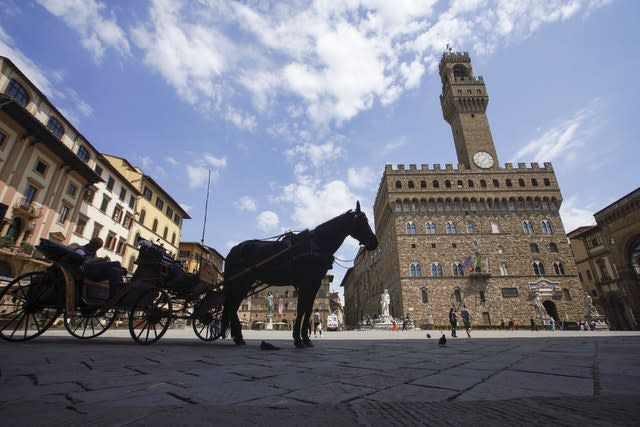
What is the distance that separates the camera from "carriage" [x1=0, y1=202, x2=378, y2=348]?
5.14m

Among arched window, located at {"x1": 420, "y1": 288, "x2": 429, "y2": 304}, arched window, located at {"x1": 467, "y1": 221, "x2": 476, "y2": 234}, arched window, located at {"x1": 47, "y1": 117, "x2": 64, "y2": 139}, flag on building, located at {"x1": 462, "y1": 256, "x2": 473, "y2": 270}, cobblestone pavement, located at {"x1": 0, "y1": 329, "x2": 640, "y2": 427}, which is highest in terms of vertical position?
arched window, located at {"x1": 47, "y1": 117, "x2": 64, "y2": 139}

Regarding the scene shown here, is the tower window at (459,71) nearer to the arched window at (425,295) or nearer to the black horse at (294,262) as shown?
the arched window at (425,295)

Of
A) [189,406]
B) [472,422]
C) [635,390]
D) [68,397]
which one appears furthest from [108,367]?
[635,390]

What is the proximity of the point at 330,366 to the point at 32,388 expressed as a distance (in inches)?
86.3

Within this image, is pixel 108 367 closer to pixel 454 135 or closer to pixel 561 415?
pixel 561 415

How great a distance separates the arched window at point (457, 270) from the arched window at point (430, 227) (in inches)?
169

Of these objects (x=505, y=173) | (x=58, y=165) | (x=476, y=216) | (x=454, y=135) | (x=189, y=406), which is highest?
(x=454, y=135)

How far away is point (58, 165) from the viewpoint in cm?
2005

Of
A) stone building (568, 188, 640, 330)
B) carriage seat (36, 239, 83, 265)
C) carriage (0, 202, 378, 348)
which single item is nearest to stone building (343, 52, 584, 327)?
stone building (568, 188, 640, 330)

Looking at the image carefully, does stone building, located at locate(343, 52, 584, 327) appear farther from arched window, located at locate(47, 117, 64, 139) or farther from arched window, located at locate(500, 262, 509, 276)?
arched window, located at locate(47, 117, 64, 139)

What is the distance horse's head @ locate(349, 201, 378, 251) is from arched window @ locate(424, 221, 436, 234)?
31.5 metres

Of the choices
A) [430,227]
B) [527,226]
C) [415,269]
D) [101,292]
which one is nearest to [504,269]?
[527,226]

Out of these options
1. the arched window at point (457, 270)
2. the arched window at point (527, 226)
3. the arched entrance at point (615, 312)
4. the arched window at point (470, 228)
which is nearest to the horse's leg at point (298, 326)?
the arched window at point (457, 270)

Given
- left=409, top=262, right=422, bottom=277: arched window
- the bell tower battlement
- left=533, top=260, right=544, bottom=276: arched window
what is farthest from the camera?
the bell tower battlement
